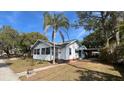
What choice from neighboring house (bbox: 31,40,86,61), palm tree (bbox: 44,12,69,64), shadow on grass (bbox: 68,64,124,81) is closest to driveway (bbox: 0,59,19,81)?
neighboring house (bbox: 31,40,86,61)

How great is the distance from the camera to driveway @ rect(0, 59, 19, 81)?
25.2 feet

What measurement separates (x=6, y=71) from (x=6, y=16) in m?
2.27

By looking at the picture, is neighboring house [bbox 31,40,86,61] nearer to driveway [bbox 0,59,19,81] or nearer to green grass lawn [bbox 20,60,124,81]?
green grass lawn [bbox 20,60,124,81]

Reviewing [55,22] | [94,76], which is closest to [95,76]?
[94,76]

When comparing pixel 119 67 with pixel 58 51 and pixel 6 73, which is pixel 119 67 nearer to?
pixel 58 51

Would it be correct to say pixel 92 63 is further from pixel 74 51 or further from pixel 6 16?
pixel 6 16

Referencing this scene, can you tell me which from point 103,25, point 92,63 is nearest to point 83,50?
point 92,63

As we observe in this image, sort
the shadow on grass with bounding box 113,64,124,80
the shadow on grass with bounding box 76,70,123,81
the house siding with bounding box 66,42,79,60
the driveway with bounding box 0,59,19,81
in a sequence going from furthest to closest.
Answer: the house siding with bounding box 66,42,79,60
the shadow on grass with bounding box 113,64,124,80
the driveway with bounding box 0,59,19,81
the shadow on grass with bounding box 76,70,123,81

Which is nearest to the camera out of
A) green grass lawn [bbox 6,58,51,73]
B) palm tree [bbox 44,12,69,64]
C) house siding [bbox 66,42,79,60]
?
palm tree [bbox 44,12,69,64]

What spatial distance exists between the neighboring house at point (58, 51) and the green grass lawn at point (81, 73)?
666mm

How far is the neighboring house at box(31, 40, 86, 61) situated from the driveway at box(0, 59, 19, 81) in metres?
1.20

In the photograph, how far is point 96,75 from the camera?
7.48 metres
